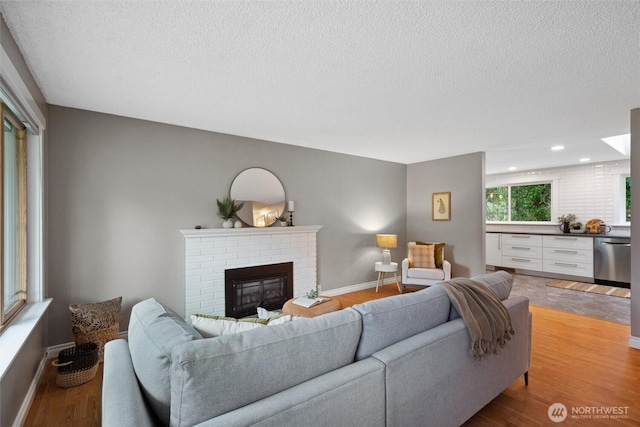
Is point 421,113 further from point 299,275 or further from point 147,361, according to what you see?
point 147,361

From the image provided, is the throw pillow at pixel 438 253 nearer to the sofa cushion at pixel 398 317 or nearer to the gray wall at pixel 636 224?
the gray wall at pixel 636 224

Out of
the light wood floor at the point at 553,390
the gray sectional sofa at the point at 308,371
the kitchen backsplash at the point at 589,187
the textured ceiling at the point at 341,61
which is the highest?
the textured ceiling at the point at 341,61

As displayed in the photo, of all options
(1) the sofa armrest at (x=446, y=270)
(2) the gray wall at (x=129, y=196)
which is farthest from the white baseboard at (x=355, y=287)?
(2) the gray wall at (x=129, y=196)

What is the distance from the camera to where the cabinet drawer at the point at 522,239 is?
632cm

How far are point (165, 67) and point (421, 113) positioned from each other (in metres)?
2.29

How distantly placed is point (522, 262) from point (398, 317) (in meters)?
6.33

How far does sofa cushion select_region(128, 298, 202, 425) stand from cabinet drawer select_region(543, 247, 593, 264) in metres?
6.98

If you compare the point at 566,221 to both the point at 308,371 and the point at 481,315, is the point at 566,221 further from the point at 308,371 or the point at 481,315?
the point at 308,371

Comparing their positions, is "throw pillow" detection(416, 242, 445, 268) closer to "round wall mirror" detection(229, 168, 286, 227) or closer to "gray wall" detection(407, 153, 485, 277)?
"gray wall" detection(407, 153, 485, 277)

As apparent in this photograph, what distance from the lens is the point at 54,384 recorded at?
2.41 metres

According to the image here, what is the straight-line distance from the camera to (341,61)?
2062 millimetres

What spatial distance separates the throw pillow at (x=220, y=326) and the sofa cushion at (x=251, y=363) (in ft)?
0.83

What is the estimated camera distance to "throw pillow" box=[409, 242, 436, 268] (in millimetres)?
5008

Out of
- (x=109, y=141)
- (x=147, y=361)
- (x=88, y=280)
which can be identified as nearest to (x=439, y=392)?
(x=147, y=361)
